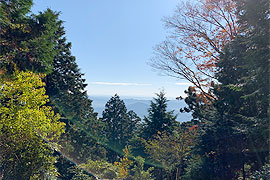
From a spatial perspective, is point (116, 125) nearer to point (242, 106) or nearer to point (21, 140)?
point (242, 106)

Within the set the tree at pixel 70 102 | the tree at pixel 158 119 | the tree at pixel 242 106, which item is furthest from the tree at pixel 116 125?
the tree at pixel 242 106

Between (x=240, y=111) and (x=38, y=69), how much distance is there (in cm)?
811

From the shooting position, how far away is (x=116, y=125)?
921 inches

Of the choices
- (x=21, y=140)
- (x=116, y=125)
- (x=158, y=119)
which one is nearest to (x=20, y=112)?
(x=21, y=140)

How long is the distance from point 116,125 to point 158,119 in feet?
27.0

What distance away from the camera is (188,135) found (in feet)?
31.1

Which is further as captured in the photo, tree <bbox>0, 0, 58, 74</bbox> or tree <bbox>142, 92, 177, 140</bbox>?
tree <bbox>142, 92, 177, 140</bbox>

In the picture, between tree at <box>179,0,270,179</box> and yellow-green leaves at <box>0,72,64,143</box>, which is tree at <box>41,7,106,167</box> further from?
tree at <box>179,0,270,179</box>

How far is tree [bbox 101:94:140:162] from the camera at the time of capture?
22891mm

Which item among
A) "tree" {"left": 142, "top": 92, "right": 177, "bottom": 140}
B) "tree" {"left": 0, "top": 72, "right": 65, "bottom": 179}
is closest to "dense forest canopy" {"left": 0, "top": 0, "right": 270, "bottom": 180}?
"tree" {"left": 0, "top": 72, "right": 65, "bottom": 179}

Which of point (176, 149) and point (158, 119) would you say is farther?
point (158, 119)

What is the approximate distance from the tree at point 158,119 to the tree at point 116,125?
6.65m

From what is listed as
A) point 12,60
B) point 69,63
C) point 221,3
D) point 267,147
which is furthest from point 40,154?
point 69,63

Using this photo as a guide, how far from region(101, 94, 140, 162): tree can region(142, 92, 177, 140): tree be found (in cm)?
665
